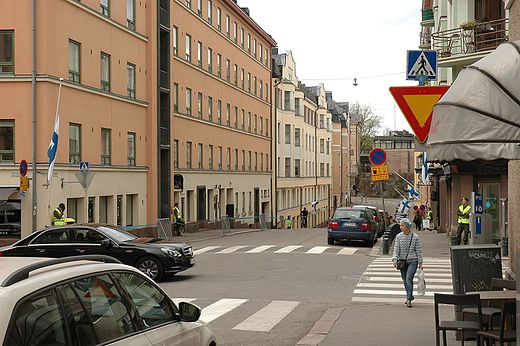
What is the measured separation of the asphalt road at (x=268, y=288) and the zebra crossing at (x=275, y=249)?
1.4 inches

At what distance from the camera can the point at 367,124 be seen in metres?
151

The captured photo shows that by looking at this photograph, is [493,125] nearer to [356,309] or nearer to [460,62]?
[356,309]

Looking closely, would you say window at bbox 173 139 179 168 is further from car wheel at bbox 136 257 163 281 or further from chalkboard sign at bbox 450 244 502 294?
chalkboard sign at bbox 450 244 502 294

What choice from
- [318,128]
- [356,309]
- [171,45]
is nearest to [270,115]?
[318,128]

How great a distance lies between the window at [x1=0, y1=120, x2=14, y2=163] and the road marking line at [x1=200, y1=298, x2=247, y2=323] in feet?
52.4

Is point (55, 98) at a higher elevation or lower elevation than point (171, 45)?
lower

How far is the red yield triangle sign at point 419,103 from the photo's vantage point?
9.35 m

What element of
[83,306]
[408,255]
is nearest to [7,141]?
[408,255]

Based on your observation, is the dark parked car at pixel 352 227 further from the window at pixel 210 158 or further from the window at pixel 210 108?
the window at pixel 210 108

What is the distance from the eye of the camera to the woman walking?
13.6m

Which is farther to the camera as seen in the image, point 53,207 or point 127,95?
point 127,95

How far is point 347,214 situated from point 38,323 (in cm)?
2630

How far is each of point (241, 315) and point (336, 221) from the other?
17.2m

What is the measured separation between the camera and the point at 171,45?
41625 mm
